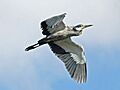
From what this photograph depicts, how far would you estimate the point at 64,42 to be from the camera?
3506 cm

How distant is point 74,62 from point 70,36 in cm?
96

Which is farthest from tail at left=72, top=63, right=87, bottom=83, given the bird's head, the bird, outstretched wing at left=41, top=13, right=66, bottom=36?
outstretched wing at left=41, top=13, right=66, bottom=36

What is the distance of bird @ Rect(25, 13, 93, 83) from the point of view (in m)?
33.7

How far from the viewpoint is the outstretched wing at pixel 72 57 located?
111 feet

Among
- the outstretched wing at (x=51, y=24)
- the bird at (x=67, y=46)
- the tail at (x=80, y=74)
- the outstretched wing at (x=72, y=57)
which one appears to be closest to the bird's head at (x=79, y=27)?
the bird at (x=67, y=46)

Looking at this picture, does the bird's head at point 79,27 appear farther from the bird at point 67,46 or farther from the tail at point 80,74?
the tail at point 80,74

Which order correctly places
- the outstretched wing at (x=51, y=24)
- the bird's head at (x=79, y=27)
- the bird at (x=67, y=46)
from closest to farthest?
the outstretched wing at (x=51, y=24), the bird at (x=67, y=46), the bird's head at (x=79, y=27)

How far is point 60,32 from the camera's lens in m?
34.1

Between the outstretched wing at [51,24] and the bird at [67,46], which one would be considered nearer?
the outstretched wing at [51,24]

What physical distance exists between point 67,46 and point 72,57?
1.97 feet

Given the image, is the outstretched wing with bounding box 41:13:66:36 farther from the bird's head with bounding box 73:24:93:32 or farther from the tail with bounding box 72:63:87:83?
the tail with bounding box 72:63:87:83

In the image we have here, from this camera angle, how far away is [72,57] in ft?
114

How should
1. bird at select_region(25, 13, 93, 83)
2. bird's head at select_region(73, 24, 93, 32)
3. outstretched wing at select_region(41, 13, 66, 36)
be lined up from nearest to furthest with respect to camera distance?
outstretched wing at select_region(41, 13, 66, 36) < bird at select_region(25, 13, 93, 83) < bird's head at select_region(73, 24, 93, 32)

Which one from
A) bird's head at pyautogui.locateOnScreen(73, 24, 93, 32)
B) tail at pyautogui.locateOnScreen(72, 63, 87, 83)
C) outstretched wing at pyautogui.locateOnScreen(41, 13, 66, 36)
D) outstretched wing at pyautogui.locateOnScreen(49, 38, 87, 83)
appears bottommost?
tail at pyautogui.locateOnScreen(72, 63, 87, 83)
